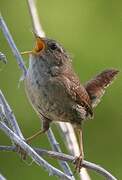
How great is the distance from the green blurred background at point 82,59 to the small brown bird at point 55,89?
192 cm

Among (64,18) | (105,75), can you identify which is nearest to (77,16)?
(64,18)

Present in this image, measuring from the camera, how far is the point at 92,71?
6.37 meters

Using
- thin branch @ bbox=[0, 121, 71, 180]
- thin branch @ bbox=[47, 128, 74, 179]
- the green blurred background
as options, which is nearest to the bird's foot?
thin branch @ bbox=[47, 128, 74, 179]

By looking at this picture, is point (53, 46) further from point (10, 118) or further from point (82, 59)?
point (82, 59)

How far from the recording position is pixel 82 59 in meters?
6.44

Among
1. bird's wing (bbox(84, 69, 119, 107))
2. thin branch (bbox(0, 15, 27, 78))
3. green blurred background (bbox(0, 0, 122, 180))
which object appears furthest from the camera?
green blurred background (bbox(0, 0, 122, 180))

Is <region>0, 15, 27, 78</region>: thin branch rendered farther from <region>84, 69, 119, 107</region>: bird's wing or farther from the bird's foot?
<region>84, 69, 119, 107</region>: bird's wing

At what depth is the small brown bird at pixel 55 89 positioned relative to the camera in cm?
375

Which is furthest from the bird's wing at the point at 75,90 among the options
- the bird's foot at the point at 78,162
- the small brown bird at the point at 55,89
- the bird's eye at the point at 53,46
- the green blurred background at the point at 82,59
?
the green blurred background at the point at 82,59

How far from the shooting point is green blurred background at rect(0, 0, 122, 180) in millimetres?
6203

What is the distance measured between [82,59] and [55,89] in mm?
2623

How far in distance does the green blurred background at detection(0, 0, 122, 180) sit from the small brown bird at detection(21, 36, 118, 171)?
192 cm

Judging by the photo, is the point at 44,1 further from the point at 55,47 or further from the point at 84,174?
the point at 84,174

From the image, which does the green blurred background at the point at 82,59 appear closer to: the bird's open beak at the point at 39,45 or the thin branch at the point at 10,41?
the bird's open beak at the point at 39,45
